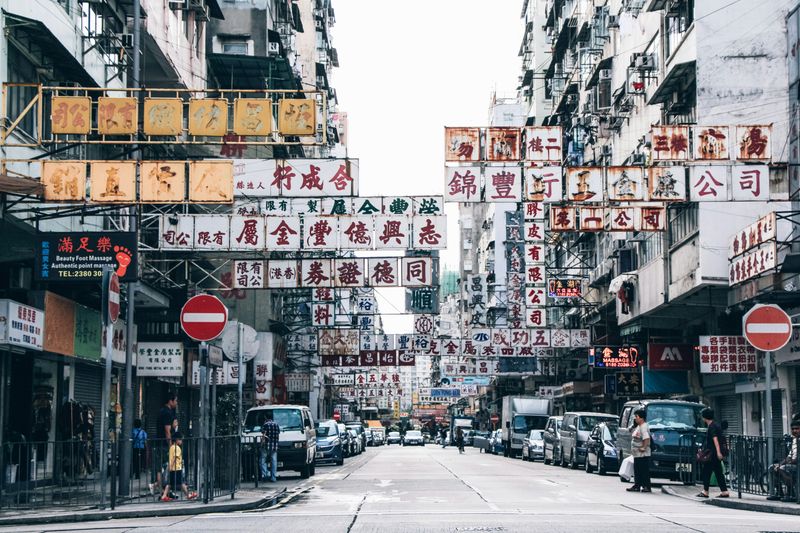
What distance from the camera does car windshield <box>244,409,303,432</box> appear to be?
3178 centimetres

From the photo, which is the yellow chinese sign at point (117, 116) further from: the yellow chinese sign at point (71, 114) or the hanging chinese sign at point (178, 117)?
the yellow chinese sign at point (71, 114)

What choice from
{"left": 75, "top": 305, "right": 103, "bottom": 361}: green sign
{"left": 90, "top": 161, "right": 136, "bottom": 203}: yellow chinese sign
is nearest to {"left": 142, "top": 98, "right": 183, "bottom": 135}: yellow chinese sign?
{"left": 90, "top": 161, "right": 136, "bottom": 203}: yellow chinese sign

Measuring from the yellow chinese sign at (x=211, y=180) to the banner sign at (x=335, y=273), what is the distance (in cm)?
1040

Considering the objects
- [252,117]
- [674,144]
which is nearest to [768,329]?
[674,144]

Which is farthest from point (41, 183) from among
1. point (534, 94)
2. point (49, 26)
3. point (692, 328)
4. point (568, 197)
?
point (534, 94)

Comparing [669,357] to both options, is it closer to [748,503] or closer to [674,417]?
[674,417]

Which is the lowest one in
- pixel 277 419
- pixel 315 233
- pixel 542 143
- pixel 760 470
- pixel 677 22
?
pixel 760 470

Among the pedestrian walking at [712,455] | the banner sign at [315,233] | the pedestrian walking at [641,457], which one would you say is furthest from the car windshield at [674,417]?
the banner sign at [315,233]

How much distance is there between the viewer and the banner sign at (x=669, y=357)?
1527 inches

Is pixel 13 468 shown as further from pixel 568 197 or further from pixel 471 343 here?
pixel 471 343

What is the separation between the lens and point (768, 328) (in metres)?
19.1

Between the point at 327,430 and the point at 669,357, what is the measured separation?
14358 mm

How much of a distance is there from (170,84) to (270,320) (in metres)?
23.0

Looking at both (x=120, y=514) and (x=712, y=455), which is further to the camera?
(x=712, y=455)
